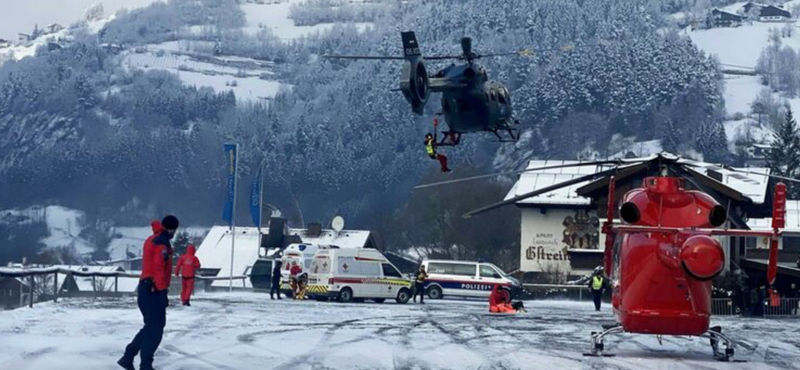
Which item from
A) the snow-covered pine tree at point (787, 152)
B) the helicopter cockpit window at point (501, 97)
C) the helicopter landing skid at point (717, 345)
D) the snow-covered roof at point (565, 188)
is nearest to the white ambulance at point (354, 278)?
the snow-covered roof at point (565, 188)

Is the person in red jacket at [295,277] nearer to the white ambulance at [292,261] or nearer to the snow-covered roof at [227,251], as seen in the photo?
the white ambulance at [292,261]

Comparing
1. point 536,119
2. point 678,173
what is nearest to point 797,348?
point 678,173

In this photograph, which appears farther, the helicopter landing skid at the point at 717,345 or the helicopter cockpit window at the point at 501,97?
the helicopter cockpit window at the point at 501,97

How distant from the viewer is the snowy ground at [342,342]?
64.8ft

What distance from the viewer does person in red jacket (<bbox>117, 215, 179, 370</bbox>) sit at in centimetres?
1748

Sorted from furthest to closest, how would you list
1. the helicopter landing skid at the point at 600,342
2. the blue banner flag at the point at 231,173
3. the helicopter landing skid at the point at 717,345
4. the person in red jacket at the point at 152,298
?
the blue banner flag at the point at 231,173 → the helicopter landing skid at the point at 600,342 → the helicopter landing skid at the point at 717,345 → the person in red jacket at the point at 152,298

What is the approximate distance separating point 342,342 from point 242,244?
68.4m

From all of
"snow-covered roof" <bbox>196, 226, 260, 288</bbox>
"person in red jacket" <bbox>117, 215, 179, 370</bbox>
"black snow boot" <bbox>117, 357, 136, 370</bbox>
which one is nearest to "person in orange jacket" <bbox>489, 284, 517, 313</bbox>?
"person in red jacket" <bbox>117, 215, 179, 370</bbox>

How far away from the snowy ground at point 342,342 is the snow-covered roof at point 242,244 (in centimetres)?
5470

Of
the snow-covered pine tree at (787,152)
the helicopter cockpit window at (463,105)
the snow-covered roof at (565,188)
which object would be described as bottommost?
the helicopter cockpit window at (463,105)

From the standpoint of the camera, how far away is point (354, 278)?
47531 millimetres

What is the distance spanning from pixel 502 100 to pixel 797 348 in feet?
27.7

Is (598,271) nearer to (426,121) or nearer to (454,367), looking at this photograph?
(454,367)

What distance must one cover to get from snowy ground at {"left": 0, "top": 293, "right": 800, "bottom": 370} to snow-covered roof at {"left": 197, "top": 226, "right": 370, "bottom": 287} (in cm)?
5470
